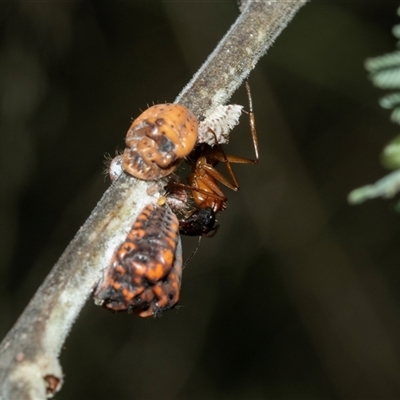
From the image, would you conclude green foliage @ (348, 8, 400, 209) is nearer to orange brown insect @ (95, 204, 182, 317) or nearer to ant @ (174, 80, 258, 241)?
orange brown insect @ (95, 204, 182, 317)

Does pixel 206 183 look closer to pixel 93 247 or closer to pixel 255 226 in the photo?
pixel 93 247

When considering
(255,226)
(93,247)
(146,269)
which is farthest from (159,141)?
(255,226)

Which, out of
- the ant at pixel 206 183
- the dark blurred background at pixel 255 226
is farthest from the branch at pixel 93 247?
the dark blurred background at pixel 255 226

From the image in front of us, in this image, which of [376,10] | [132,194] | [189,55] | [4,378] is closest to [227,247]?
[189,55]

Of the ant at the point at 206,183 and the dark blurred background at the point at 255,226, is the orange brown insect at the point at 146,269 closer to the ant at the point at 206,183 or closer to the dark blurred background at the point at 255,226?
the ant at the point at 206,183

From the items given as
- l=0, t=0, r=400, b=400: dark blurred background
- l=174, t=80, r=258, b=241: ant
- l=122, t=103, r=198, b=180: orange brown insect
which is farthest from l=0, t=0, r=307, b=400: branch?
l=0, t=0, r=400, b=400: dark blurred background

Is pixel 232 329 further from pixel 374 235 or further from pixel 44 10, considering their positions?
pixel 44 10
